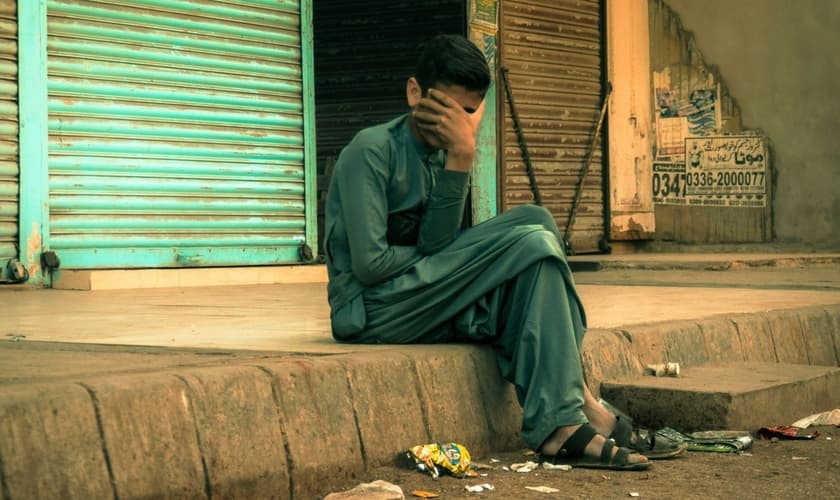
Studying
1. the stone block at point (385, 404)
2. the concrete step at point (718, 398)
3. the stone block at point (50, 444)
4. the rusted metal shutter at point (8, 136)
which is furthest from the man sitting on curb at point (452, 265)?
the rusted metal shutter at point (8, 136)

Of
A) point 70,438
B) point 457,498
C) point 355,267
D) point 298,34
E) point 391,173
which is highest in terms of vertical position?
point 298,34

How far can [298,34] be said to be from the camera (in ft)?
33.7

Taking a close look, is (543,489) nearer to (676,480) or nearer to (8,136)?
(676,480)

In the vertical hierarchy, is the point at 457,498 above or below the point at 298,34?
below

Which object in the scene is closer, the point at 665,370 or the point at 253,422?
the point at 253,422

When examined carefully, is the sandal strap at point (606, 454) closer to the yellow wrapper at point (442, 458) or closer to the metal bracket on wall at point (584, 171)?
the yellow wrapper at point (442, 458)

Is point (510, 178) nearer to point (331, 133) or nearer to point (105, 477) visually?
point (331, 133)

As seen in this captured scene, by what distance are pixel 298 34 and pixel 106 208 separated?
91.9 inches

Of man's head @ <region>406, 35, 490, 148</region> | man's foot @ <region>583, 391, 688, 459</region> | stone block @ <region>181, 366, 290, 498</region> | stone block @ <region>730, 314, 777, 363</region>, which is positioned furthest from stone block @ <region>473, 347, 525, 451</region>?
stone block @ <region>730, 314, 777, 363</region>

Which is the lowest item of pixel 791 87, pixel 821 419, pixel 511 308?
pixel 821 419

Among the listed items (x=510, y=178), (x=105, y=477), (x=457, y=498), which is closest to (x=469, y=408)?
(x=457, y=498)

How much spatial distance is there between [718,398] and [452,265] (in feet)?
3.57

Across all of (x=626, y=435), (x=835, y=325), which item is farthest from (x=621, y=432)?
(x=835, y=325)

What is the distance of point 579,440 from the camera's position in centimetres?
376
